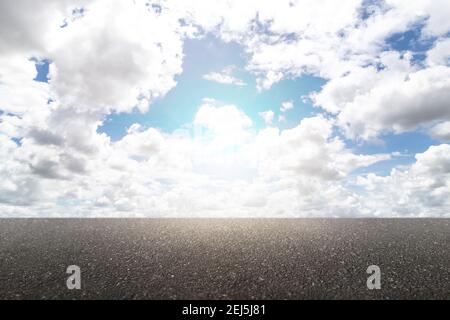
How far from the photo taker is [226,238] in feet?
70.7

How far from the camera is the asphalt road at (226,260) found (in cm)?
1379

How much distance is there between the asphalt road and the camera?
13789mm

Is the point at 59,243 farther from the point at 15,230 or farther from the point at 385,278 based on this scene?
the point at 385,278

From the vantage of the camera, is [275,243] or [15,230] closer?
[275,243]

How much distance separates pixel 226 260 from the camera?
17.1 metres
